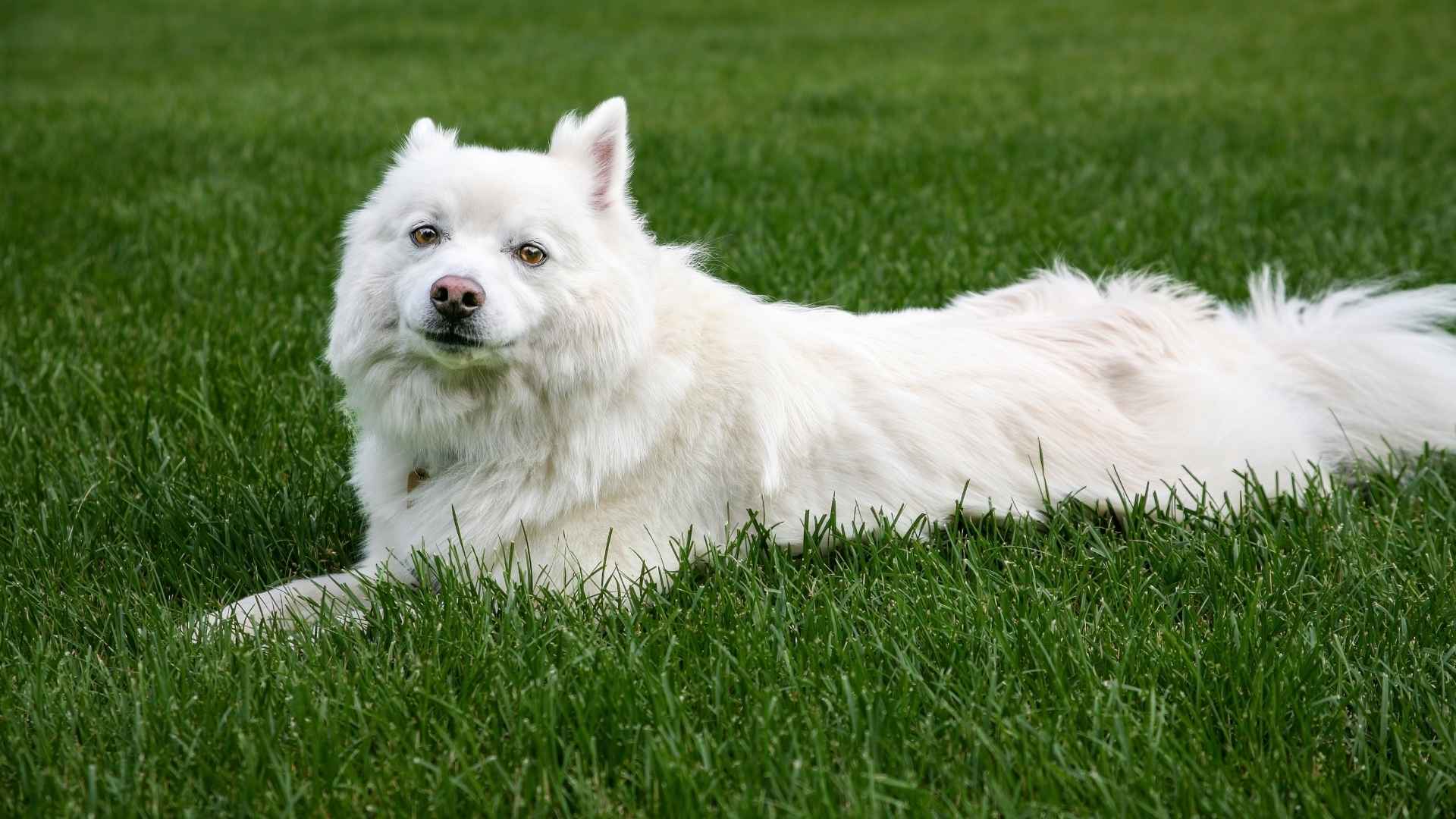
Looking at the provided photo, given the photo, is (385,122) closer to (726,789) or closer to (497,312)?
(497,312)

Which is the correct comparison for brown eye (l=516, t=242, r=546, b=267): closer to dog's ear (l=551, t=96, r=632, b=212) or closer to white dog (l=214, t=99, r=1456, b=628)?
white dog (l=214, t=99, r=1456, b=628)

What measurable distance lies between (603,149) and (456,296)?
618mm

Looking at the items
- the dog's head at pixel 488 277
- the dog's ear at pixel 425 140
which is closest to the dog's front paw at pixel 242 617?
the dog's head at pixel 488 277

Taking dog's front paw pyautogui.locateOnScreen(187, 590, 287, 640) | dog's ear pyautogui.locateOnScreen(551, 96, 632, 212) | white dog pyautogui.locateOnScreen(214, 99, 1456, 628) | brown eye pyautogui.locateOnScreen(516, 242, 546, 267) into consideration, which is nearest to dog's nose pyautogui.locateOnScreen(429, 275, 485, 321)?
white dog pyautogui.locateOnScreen(214, 99, 1456, 628)

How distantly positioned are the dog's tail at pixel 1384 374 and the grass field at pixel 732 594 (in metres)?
0.13

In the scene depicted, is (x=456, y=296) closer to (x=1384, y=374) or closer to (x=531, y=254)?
(x=531, y=254)

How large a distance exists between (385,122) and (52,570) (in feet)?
24.2

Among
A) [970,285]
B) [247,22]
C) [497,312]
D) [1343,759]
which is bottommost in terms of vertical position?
[1343,759]

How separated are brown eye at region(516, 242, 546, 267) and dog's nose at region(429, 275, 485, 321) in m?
0.19

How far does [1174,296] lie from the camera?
13.2 feet

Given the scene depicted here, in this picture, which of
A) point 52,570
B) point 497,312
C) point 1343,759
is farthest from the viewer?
point 52,570

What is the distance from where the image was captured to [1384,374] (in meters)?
3.74

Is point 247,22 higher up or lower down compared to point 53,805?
higher up

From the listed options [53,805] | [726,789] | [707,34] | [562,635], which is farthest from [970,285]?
[707,34]
